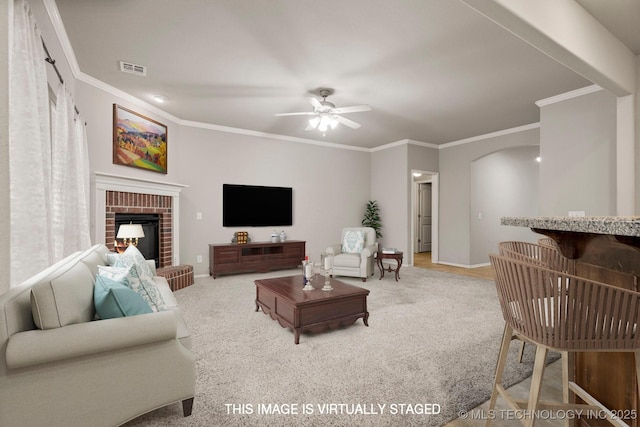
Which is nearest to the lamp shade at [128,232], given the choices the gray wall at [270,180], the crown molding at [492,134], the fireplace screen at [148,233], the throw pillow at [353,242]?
the fireplace screen at [148,233]

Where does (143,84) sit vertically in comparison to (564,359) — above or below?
above

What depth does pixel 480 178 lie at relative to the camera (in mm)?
6570

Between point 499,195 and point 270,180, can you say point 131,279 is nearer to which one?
point 270,180

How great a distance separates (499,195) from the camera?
6.94m

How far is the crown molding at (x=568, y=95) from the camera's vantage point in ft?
12.1

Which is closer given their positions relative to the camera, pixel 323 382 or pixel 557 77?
pixel 323 382

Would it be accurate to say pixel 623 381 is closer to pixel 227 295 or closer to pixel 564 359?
pixel 564 359

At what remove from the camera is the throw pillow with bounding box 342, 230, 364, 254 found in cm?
511

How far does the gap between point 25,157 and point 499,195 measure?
306 inches

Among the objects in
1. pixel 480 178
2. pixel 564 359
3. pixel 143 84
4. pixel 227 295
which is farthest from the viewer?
pixel 480 178

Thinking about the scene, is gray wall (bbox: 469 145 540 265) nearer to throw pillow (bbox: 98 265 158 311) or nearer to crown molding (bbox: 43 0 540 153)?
crown molding (bbox: 43 0 540 153)

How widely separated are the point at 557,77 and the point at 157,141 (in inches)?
212

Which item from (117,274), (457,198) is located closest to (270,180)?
(457,198)

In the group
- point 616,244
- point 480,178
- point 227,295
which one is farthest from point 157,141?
point 480,178
